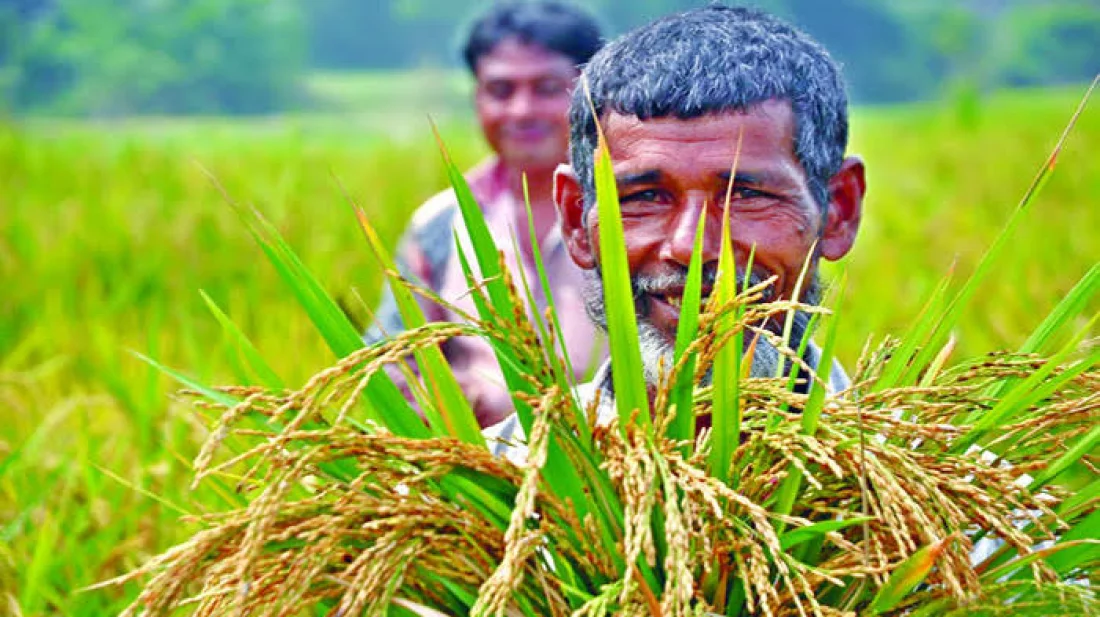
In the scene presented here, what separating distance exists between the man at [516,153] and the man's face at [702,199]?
65.7 inches

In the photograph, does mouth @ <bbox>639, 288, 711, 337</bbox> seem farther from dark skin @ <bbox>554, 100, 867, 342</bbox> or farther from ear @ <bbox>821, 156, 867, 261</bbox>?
ear @ <bbox>821, 156, 867, 261</bbox>

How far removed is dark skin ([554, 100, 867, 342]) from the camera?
62.4 inches

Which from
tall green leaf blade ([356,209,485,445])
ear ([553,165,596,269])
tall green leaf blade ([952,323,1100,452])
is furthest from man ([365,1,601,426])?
tall green leaf blade ([952,323,1100,452])

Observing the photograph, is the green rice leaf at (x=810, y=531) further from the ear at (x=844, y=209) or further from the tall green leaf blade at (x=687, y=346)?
the ear at (x=844, y=209)

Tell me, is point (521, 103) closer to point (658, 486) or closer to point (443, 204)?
point (443, 204)

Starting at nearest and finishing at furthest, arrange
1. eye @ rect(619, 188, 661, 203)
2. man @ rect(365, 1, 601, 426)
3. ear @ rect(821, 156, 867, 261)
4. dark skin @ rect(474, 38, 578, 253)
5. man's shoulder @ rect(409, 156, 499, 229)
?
eye @ rect(619, 188, 661, 203)
ear @ rect(821, 156, 867, 261)
man @ rect(365, 1, 601, 426)
man's shoulder @ rect(409, 156, 499, 229)
dark skin @ rect(474, 38, 578, 253)

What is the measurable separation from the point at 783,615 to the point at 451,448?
359 mm

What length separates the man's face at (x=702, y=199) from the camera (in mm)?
1584

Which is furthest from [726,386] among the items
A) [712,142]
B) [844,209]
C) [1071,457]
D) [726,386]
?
[844,209]

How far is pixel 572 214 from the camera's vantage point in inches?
73.6

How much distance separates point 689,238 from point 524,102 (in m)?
2.55

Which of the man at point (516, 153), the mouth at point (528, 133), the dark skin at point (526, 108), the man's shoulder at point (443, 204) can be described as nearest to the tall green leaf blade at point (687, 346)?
the man at point (516, 153)

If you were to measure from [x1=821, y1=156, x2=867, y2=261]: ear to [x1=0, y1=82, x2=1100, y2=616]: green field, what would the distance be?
2.34 ft

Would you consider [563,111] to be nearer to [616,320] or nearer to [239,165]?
[616,320]
